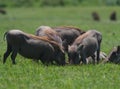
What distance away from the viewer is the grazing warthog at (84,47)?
13781 mm

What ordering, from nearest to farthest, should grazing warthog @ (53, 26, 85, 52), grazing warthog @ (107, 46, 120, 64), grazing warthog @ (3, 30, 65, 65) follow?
grazing warthog @ (3, 30, 65, 65), grazing warthog @ (107, 46, 120, 64), grazing warthog @ (53, 26, 85, 52)

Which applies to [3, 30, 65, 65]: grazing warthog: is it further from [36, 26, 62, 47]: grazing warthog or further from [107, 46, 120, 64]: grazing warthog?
[107, 46, 120, 64]: grazing warthog

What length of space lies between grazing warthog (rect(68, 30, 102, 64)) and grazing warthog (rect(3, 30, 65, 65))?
1.12 ft

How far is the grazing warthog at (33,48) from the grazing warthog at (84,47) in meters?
0.34

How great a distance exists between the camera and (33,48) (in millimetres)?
13648

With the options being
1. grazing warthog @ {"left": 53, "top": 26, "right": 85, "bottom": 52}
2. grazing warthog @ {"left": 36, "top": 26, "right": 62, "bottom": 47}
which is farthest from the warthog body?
grazing warthog @ {"left": 53, "top": 26, "right": 85, "bottom": 52}

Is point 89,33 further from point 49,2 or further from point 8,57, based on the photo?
point 49,2

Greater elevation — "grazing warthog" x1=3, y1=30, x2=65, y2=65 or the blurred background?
"grazing warthog" x1=3, y1=30, x2=65, y2=65

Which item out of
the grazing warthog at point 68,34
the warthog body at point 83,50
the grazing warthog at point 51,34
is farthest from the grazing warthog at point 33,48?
the grazing warthog at point 68,34

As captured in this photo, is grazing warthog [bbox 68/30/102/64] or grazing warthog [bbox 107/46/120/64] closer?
grazing warthog [bbox 68/30/102/64]

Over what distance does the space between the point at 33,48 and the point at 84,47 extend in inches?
63.0

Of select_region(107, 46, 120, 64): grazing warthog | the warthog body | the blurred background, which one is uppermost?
the warthog body

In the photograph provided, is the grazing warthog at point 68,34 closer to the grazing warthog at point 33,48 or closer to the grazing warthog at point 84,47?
the grazing warthog at point 84,47

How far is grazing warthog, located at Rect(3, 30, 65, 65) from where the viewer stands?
13.3m
